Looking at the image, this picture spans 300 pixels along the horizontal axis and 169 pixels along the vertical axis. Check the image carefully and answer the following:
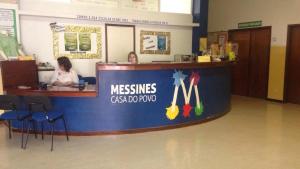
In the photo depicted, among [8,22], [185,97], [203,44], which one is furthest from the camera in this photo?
[203,44]

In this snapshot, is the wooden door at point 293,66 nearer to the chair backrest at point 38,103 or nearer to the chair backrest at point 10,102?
the chair backrest at point 38,103

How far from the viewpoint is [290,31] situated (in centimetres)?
783

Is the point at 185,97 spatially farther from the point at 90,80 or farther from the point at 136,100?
the point at 90,80

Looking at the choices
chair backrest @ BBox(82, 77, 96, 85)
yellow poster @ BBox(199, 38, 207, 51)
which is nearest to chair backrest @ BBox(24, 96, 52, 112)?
chair backrest @ BBox(82, 77, 96, 85)

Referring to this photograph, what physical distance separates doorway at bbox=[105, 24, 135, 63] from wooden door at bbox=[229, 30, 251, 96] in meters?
3.71

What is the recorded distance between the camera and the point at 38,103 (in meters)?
4.15

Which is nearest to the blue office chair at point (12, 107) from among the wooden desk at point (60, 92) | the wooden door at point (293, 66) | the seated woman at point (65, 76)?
the wooden desk at point (60, 92)

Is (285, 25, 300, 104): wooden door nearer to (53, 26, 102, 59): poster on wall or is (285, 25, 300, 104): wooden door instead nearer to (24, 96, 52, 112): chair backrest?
(53, 26, 102, 59): poster on wall

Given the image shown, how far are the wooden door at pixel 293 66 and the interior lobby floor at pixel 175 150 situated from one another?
8.03ft

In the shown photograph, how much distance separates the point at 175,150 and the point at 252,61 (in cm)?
582

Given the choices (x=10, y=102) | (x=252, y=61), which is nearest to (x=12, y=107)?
(x=10, y=102)

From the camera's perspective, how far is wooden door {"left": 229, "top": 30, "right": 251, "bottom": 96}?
9133 mm

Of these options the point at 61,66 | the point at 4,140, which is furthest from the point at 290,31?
the point at 4,140

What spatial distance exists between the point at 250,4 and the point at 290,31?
1576 mm
